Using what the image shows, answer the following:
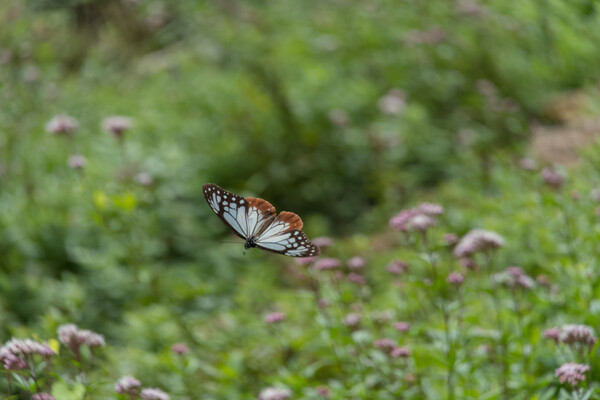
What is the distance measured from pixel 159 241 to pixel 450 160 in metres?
2.61

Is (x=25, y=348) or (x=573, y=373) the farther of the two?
(x=25, y=348)

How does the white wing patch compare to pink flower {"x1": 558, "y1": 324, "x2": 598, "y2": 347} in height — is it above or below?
above

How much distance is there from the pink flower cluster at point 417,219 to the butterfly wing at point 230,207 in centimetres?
64

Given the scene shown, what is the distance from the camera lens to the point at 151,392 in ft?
7.07

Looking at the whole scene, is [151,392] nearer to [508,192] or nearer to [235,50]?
[508,192]

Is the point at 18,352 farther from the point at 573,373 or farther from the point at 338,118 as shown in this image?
the point at 338,118

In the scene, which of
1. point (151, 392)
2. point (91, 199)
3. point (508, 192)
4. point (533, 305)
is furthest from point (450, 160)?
point (151, 392)

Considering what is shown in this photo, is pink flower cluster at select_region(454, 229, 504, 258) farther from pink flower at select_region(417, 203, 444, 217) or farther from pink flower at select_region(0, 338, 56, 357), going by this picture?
pink flower at select_region(0, 338, 56, 357)

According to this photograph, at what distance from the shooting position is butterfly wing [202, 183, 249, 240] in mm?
2168

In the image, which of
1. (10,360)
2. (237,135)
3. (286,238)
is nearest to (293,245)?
(286,238)

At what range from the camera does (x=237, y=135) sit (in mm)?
6039

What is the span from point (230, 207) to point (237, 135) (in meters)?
3.90

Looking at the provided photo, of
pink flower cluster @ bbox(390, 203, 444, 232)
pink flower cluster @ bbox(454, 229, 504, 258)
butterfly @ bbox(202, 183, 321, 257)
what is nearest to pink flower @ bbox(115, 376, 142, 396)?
butterfly @ bbox(202, 183, 321, 257)

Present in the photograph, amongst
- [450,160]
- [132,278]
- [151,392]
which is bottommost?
[450,160]
